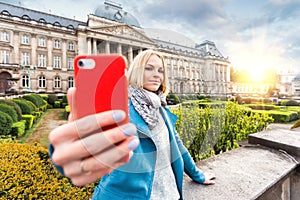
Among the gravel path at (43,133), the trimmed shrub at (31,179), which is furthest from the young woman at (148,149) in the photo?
the trimmed shrub at (31,179)

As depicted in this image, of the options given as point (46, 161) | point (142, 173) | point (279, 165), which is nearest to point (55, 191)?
point (46, 161)

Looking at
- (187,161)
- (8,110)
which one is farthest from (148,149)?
(8,110)

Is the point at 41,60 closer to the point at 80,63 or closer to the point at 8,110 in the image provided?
the point at 8,110

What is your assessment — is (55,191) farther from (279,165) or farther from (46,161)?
(279,165)

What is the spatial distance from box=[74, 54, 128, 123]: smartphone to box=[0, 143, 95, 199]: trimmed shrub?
4.61 ft

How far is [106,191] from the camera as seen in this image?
0.74 meters

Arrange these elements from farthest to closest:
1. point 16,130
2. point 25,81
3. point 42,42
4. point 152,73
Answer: point 42,42 < point 25,81 < point 16,130 < point 152,73

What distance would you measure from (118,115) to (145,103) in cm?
40

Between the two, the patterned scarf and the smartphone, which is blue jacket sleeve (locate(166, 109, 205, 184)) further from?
the smartphone

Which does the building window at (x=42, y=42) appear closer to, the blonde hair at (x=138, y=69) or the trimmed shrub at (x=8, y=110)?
the trimmed shrub at (x=8, y=110)

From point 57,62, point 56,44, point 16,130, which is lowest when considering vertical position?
point 16,130

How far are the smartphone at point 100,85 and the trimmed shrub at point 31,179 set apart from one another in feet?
4.61

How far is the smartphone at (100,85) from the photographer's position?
430 mm

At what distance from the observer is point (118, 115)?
42 centimetres
